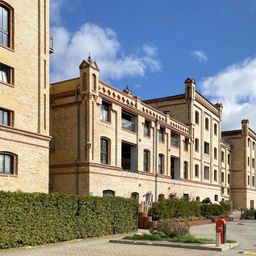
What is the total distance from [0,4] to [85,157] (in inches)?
481

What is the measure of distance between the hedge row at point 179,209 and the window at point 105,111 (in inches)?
309

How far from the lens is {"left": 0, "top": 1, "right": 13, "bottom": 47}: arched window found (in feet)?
82.0

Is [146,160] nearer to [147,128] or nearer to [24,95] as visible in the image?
[147,128]

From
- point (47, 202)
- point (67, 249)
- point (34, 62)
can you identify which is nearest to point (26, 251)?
point (67, 249)

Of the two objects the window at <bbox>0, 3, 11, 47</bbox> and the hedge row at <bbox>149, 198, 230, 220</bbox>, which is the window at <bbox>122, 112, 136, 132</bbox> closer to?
the hedge row at <bbox>149, 198, 230, 220</bbox>

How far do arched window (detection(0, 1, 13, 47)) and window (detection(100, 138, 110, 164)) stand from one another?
11.7 metres

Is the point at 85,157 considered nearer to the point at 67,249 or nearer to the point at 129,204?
the point at 129,204

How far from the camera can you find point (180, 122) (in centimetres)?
5081

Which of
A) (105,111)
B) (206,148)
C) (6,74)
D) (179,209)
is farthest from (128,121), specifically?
(206,148)

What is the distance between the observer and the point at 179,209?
33.8m

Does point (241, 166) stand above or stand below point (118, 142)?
below

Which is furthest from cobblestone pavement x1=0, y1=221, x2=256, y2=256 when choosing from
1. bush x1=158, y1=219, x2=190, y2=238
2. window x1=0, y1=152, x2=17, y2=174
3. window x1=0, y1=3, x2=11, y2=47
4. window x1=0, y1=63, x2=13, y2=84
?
window x1=0, y1=3, x2=11, y2=47

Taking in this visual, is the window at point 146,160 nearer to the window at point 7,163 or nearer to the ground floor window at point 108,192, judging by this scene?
the ground floor window at point 108,192

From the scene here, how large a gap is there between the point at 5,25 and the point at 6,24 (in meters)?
0.14
